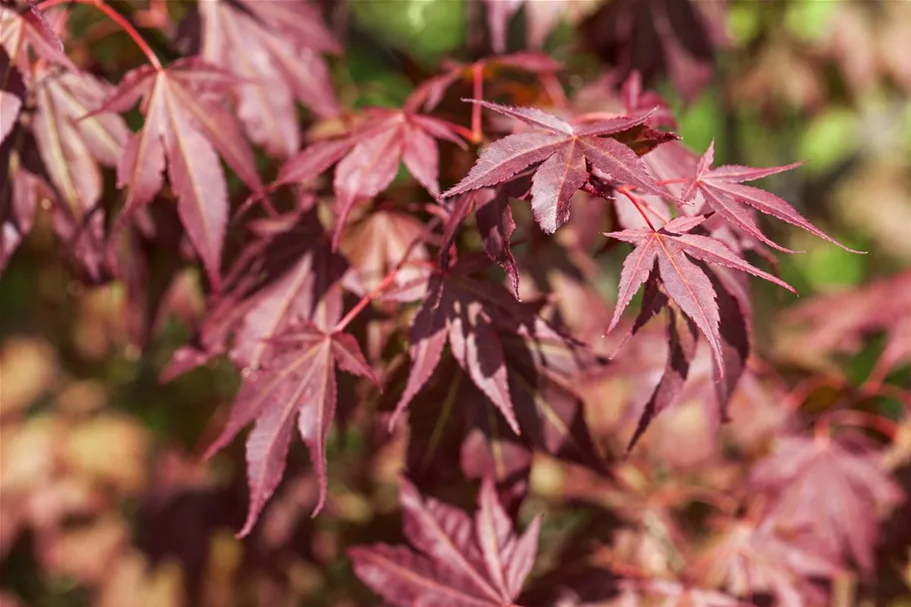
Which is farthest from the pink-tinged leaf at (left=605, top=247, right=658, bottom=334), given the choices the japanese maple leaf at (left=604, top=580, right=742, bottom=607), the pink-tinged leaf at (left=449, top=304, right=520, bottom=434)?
the japanese maple leaf at (left=604, top=580, right=742, bottom=607)

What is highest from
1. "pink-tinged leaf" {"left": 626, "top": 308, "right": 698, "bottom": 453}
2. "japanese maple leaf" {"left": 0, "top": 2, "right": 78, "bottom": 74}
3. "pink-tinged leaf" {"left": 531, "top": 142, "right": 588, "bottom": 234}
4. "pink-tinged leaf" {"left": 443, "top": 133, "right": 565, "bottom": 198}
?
"japanese maple leaf" {"left": 0, "top": 2, "right": 78, "bottom": 74}

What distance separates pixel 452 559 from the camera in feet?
3.80

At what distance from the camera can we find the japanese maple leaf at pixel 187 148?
3.64 ft

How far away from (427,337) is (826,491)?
845mm

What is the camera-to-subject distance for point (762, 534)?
1.38 m

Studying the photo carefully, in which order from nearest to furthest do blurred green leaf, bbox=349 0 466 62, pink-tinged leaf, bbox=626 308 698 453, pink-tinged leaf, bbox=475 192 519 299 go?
pink-tinged leaf, bbox=475 192 519 299 < pink-tinged leaf, bbox=626 308 698 453 < blurred green leaf, bbox=349 0 466 62

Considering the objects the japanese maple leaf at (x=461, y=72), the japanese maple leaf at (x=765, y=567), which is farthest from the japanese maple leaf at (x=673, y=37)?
the japanese maple leaf at (x=765, y=567)

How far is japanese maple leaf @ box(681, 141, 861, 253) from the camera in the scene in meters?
0.86

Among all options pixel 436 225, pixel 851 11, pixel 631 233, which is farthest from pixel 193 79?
pixel 851 11

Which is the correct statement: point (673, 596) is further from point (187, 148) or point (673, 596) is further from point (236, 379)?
point (236, 379)

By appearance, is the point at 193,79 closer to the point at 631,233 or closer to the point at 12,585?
the point at 631,233

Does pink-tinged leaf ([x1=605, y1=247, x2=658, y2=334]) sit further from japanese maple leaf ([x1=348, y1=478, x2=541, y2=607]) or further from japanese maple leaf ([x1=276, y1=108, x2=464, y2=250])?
japanese maple leaf ([x1=348, y1=478, x2=541, y2=607])

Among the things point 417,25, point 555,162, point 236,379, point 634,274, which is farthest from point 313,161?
point 417,25

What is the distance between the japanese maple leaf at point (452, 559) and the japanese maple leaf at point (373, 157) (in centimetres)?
43
